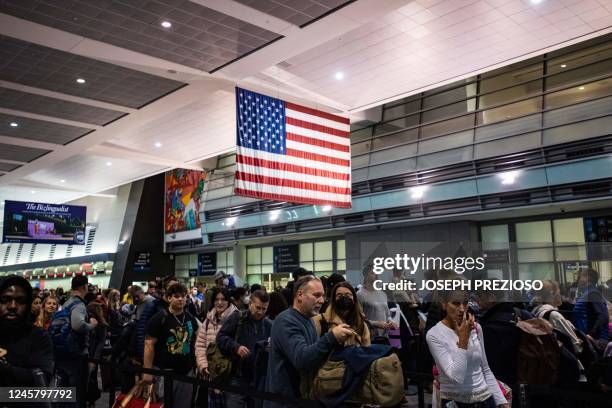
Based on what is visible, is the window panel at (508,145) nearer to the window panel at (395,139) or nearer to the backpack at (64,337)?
the window panel at (395,139)

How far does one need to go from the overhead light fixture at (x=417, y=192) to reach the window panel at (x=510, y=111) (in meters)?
2.72

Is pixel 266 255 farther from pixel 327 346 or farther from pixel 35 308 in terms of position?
pixel 327 346

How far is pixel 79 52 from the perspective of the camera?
37.0 feet

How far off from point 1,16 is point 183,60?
3.59m

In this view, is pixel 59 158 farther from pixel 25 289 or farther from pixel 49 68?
pixel 25 289

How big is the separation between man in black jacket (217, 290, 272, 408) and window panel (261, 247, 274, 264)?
820 inches

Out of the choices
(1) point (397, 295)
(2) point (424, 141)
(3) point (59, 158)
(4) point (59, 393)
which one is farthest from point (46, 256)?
(4) point (59, 393)

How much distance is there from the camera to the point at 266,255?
26.6 m

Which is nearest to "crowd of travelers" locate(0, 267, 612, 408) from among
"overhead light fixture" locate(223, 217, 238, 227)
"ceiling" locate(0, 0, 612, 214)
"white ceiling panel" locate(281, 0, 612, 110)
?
"ceiling" locate(0, 0, 612, 214)

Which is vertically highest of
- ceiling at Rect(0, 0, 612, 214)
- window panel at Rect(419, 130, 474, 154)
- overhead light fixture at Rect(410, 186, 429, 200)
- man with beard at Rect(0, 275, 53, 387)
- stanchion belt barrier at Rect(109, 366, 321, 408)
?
ceiling at Rect(0, 0, 612, 214)

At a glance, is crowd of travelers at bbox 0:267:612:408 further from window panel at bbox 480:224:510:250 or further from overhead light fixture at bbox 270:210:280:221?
overhead light fixture at bbox 270:210:280:221

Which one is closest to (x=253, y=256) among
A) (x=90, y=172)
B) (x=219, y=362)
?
(x=90, y=172)

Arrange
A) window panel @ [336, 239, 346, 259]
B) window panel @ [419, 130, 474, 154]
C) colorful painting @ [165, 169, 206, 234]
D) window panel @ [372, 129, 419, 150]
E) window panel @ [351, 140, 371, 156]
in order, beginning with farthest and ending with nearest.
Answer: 1. colorful painting @ [165, 169, 206, 234]
2. window panel @ [336, 239, 346, 259]
3. window panel @ [351, 140, 371, 156]
4. window panel @ [372, 129, 419, 150]
5. window panel @ [419, 130, 474, 154]

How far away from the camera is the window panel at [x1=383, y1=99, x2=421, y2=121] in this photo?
64.1 feet
